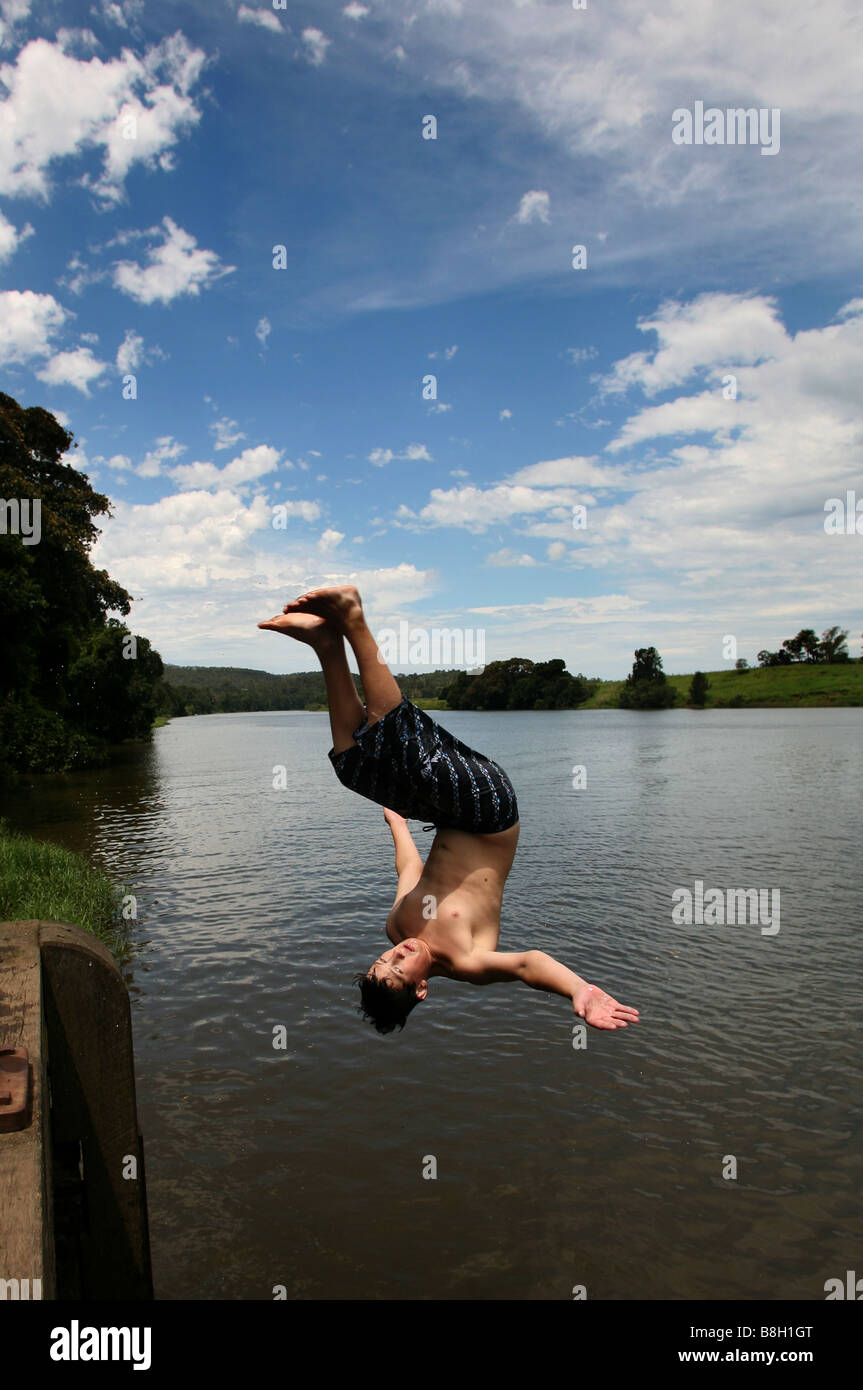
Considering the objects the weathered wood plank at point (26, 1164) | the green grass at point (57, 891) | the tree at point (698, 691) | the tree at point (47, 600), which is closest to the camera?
the weathered wood plank at point (26, 1164)

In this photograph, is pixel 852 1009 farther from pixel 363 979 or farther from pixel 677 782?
pixel 677 782

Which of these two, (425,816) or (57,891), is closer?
(425,816)

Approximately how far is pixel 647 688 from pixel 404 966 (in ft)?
464

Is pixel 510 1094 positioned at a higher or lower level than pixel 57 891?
lower

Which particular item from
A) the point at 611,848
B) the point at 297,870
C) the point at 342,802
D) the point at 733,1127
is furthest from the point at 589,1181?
the point at 342,802

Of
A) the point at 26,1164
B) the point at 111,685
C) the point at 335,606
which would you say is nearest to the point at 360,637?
the point at 335,606

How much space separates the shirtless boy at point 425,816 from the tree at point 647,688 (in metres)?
140

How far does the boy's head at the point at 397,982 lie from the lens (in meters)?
4.73

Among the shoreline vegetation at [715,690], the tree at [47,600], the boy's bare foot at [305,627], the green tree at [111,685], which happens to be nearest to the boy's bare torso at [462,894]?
the boy's bare foot at [305,627]

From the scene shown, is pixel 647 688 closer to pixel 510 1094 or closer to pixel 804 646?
pixel 804 646

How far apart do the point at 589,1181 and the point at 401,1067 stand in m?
2.93

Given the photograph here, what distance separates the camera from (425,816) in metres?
4.50

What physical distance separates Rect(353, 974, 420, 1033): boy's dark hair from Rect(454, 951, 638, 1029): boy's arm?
30cm

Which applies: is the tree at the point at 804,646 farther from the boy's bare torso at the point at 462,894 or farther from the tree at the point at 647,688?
the boy's bare torso at the point at 462,894
